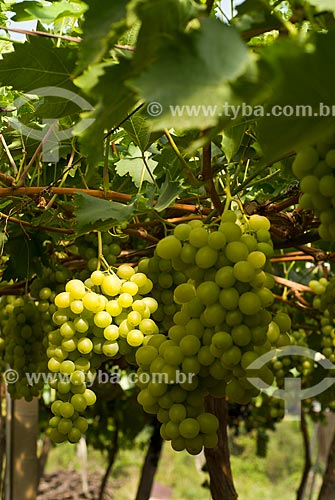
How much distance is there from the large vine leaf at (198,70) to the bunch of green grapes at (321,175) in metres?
0.15

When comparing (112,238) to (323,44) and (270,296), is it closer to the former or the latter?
(270,296)

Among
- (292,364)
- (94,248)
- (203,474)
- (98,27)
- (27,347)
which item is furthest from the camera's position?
(203,474)

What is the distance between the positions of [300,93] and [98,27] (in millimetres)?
176

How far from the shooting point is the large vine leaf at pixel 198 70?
397 millimetres

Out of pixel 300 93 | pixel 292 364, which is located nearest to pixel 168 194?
pixel 300 93

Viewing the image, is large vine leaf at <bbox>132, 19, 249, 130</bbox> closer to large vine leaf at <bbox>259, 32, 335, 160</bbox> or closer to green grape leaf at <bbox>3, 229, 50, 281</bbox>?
large vine leaf at <bbox>259, 32, 335, 160</bbox>

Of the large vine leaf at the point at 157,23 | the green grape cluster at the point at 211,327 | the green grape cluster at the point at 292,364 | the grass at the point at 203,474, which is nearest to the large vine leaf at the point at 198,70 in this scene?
the large vine leaf at the point at 157,23

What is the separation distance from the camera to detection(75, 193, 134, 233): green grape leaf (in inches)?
30.5

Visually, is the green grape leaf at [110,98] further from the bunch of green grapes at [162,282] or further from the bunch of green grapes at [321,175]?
the bunch of green grapes at [162,282]

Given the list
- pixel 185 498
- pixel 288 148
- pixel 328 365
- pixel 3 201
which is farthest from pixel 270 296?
pixel 185 498

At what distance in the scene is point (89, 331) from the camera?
3.15 feet

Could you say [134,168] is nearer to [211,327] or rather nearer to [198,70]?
[211,327]

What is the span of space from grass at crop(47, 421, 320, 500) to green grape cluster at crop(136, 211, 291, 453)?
7.00 m

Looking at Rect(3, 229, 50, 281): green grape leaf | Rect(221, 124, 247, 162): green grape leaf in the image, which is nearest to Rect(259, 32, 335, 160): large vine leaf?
Rect(221, 124, 247, 162): green grape leaf
